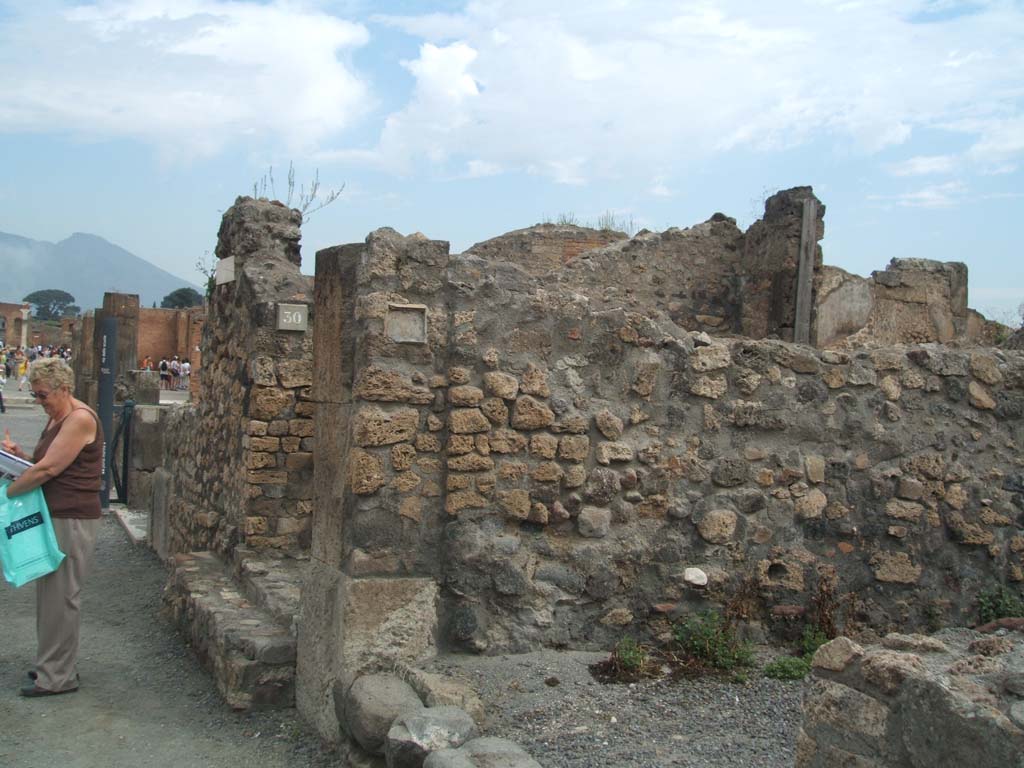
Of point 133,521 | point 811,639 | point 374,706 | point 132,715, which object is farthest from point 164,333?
point 374,706

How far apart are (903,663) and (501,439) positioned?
7.52 ft

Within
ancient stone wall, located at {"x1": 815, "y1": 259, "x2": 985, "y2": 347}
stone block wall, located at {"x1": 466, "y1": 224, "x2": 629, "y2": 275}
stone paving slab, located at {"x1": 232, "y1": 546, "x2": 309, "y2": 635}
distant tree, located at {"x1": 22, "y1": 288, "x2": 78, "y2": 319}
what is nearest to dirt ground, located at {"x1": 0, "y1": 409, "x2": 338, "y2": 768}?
stone paving slab, located at {"x1": 232, "y1": 546, "x2": 309, "y2": 635}

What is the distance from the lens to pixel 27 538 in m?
5.33

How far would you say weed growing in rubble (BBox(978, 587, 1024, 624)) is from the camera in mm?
5527

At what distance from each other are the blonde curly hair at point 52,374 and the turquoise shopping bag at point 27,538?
57 cm

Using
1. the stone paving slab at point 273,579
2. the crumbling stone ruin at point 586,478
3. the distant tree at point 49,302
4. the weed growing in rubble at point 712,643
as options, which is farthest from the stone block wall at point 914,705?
the distant tree at point 49,302

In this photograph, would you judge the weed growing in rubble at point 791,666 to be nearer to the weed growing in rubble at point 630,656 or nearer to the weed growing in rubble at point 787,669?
the weed growing in rubble at point 787,669

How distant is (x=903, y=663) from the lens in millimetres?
2844

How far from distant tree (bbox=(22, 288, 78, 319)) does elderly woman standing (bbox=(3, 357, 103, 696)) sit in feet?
362

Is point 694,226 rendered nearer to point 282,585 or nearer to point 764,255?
point 764,255

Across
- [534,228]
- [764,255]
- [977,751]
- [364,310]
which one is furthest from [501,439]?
[534,228]

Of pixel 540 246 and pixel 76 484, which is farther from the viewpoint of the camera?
pixel 540 246

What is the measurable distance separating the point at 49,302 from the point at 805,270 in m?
116

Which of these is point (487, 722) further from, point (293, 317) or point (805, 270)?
point (805, 270)
